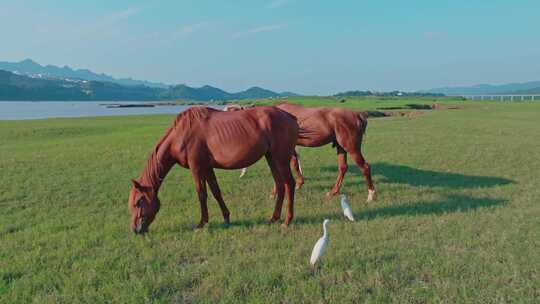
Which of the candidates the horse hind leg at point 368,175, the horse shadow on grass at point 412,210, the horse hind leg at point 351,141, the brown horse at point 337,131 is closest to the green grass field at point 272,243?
the horse shadow on grass at point 412,210

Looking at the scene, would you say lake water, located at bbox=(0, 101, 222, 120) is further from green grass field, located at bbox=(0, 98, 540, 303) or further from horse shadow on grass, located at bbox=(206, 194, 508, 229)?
horse shadow on grass, located at bbox=(206, 194, 508, 229)

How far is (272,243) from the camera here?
17.1 feet

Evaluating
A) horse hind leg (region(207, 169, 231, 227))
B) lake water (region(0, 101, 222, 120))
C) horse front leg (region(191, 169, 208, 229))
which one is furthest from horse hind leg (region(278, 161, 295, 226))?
lake water (region(0, 101, 222, 120))

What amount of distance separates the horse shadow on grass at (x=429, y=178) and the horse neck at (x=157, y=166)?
5.65 metres

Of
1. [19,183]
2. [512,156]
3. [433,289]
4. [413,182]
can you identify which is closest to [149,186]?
[433,289]

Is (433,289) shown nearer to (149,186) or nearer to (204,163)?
(204,163)

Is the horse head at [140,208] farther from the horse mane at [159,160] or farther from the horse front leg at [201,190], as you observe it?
the horse front leg at [201,190]

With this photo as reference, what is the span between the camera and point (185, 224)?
621 cm

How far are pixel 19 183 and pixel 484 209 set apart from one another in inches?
404

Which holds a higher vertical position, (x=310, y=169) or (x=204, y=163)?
(x=204, y=163)

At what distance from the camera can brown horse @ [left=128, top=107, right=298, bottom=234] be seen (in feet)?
19.3

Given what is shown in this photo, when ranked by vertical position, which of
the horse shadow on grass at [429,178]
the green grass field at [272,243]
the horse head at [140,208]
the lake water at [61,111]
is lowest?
the green grass field at [272,243]

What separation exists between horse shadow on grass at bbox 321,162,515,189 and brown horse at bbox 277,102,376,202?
1866 mm

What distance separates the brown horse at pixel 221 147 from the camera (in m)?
5.88
